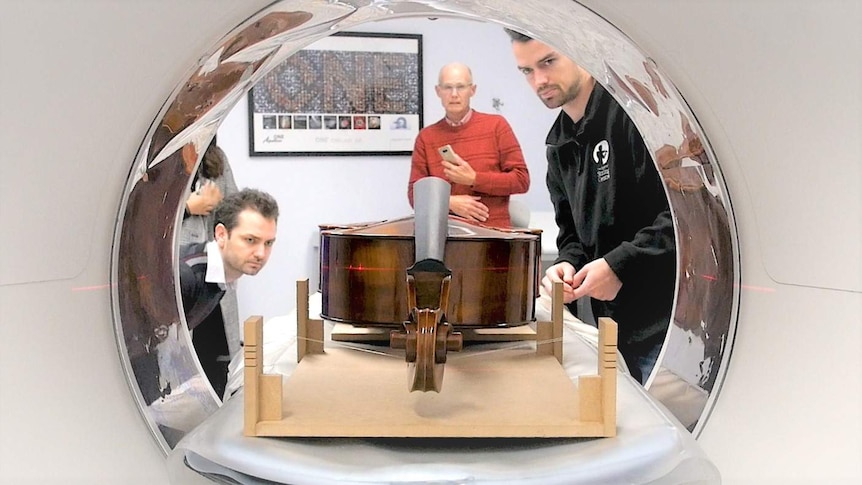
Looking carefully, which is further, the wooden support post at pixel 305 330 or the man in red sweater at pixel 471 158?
the man in red sweater at pixel 471 158

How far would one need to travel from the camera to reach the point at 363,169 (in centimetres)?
253

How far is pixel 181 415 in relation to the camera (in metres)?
0.73

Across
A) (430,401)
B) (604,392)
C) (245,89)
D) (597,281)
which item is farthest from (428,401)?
(597,281)

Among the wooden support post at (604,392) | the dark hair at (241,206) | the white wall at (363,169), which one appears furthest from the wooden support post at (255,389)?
the white wall at (363,169)

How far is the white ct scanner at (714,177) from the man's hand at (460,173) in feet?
4.44

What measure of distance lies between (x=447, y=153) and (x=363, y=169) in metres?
0.52

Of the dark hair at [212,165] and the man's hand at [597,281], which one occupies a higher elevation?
the dark hair at [212,165]

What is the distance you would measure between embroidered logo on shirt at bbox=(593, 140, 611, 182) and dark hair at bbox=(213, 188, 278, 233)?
1.08 m

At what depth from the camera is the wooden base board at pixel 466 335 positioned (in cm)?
86

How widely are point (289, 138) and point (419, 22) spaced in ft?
1.84

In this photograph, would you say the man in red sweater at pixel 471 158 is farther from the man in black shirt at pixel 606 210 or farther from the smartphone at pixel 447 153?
the man in black shirt at pixel 606 210

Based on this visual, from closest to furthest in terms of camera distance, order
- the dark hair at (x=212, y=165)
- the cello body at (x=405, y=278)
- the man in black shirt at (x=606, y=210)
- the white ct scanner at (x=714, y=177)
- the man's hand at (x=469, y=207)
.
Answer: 1. the white ct scanner at (x=714, y=177)
2. the cello body at (x=405, y=278)
3. the man in black shirt at (x=606, y=210)
4. the man's hand at (x=469, y=207)
5. the dark hair at (x=212, y=165)

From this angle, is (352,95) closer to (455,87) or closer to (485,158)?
(455,87)

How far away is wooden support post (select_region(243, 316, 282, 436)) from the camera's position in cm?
56
